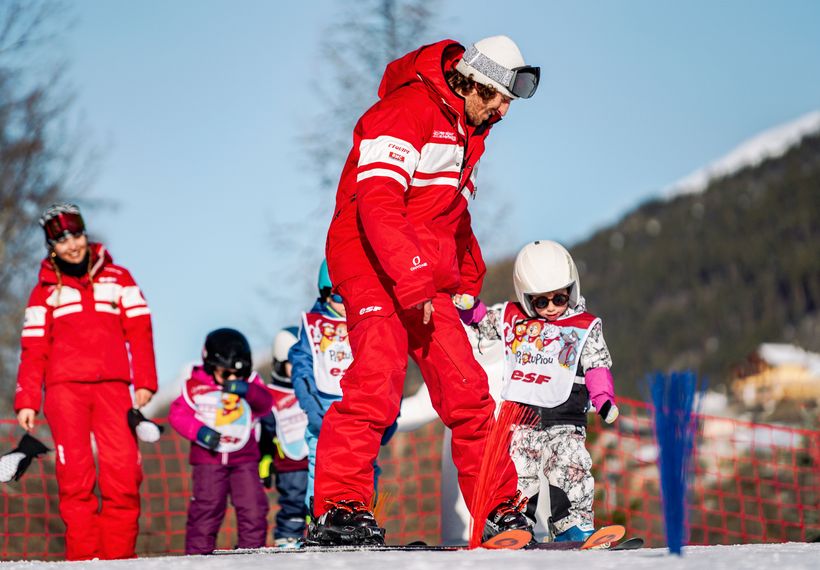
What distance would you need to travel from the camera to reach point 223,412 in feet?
22.8

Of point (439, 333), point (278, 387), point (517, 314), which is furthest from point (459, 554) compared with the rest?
point (278, 387)

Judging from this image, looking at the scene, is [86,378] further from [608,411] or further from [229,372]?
[608,411]

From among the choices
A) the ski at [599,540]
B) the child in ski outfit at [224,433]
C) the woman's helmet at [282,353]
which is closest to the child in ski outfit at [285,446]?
the woman's helmet at [282,353]

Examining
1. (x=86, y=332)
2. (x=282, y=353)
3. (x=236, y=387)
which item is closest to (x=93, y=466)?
(x=86, y=332)

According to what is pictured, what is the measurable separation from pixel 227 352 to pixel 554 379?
7.41ft

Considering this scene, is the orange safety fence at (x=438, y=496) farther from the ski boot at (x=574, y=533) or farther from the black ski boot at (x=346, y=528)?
the black ski boot at (x=346, y=528)

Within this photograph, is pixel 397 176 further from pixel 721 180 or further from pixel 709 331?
pixel 721 180

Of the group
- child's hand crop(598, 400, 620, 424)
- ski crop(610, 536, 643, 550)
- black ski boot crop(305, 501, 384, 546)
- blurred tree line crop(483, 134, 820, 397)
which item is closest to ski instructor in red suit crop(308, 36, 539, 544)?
black ski boot crop(305, 501, 384, 546)

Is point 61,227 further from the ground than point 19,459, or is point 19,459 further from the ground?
point 61,227

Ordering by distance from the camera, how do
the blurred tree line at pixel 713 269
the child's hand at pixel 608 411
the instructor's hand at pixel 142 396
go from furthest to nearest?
the blurred tree line at pixel 713 269
the instructor's hand at pixel 142 396
the child's hand at pixel 608 411

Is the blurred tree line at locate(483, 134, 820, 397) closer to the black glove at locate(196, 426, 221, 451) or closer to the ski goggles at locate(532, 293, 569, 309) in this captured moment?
the black glove at locate(196, 426, 221, 451)

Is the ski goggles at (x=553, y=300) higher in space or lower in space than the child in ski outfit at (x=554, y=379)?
higher

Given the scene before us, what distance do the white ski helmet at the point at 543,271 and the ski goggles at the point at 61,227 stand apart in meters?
2.31

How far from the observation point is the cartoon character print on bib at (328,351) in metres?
6.38
